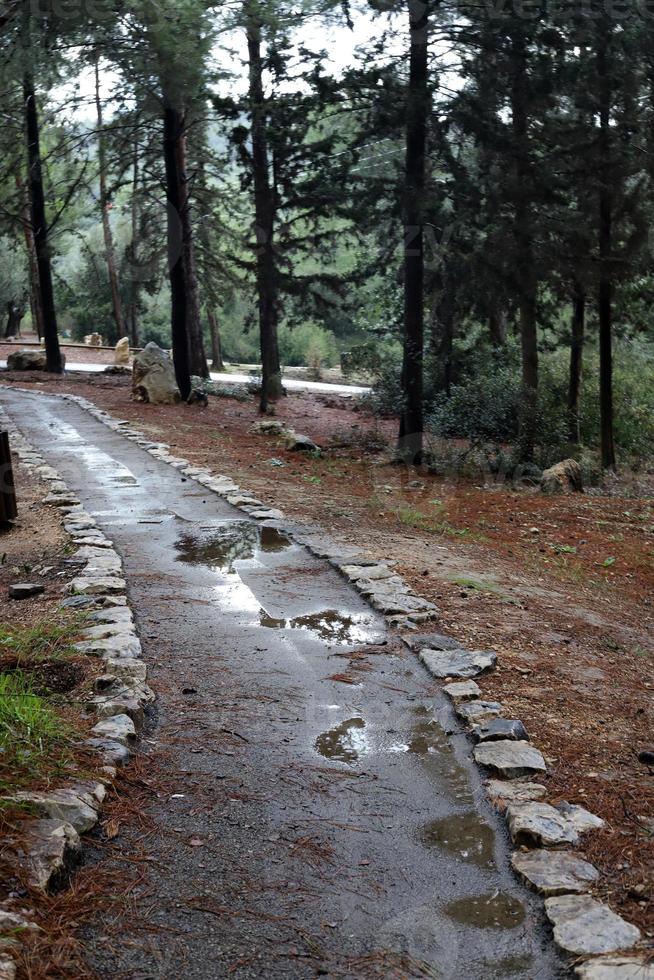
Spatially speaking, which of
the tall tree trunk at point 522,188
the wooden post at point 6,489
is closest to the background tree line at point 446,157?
the tall tree trunk at point 522,188

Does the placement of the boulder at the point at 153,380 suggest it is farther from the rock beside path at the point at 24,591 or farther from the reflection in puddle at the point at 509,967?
the reflection in puddle at the point at 509,967

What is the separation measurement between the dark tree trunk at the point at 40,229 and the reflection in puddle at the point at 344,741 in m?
18.9

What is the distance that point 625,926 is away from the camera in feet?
8.94

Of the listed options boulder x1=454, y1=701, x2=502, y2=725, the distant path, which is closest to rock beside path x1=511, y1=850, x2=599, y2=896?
boulder x1=454, y1=701, x2=502, y2=725

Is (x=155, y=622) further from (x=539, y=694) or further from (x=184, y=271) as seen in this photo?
(x=184, y=271)

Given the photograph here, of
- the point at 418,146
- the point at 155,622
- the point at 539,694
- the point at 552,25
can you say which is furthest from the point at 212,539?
the point at 552,25

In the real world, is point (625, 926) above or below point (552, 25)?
below

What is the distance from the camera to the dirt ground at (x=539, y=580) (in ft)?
12.2

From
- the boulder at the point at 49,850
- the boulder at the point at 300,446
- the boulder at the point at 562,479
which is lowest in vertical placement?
the boulder at the point at 562,479

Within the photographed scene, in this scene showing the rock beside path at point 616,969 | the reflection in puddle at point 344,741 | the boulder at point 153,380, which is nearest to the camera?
the rock beside path at point 616,969

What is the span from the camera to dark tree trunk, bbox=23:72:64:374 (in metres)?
21.7

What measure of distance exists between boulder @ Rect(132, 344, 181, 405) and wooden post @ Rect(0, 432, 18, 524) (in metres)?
11.3

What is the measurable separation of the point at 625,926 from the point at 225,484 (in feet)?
26.8

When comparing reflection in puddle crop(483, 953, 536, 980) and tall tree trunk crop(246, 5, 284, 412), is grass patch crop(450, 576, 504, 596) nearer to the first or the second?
reflection in puddle crop(483, 953, 536, 980)
